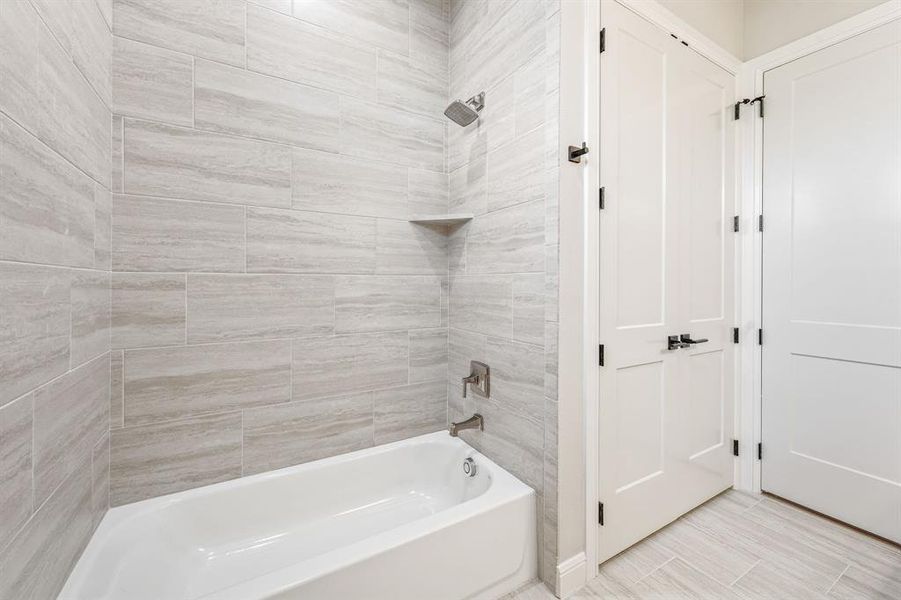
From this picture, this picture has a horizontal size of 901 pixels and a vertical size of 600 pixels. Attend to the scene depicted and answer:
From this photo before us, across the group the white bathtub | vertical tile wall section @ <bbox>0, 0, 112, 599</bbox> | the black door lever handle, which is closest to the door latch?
the black door lever handle

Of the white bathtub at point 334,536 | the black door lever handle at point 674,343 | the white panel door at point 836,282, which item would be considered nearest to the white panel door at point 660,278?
the black door lever handle at point 674,343

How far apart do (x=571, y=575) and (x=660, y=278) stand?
1341 millimetres

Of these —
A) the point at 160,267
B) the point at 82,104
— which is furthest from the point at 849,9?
the point at 160,267

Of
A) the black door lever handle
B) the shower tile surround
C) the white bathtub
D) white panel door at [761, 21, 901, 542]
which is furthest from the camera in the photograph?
the black door lever handle

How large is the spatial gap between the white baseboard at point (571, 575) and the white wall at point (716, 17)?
2.53 m

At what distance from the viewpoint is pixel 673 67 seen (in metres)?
1.83

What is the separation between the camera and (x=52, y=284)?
996mm

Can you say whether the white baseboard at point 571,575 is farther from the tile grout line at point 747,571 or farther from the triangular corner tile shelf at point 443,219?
the triangular corner tile shelf at point 443,219

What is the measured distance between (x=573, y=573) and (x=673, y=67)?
2.33 m

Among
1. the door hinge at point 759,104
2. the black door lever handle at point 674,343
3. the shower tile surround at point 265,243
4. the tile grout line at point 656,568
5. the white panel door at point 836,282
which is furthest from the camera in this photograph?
the door hinge at point 759,104

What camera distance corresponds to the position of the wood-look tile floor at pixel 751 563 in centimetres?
148

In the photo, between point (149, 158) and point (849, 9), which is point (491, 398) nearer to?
point (149, 158)

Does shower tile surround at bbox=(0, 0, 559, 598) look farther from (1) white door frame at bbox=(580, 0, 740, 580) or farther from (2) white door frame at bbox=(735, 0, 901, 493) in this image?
(2) white door frame at bbox=(735, 0, 901, 493)

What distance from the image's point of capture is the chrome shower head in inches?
69.5
